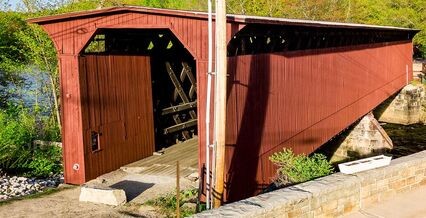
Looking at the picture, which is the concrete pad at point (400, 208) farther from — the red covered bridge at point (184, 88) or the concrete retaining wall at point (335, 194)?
the red covered bridge at point (184, 88)

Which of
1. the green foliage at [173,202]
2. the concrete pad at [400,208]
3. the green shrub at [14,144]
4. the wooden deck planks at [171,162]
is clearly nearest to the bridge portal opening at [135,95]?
the wooden deck planks at [171,162]

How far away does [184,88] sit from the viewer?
698 inches

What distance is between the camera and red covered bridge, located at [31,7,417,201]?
34.6ft

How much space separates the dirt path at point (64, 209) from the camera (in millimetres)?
9281

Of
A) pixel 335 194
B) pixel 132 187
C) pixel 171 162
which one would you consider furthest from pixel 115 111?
pixel 335 194

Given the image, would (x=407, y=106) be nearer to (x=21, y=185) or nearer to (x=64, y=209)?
(x=21, y=185)

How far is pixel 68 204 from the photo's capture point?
33.0 ft

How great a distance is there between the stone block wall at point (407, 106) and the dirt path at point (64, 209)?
27.4m

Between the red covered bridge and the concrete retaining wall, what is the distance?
3.32 meters

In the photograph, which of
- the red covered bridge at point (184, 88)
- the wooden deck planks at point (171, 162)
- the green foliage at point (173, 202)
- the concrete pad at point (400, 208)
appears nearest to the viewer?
the concrete pad at point (400, 208)

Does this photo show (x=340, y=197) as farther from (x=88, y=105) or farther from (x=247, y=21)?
(x=88, y=105)

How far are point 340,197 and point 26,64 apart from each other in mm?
21368

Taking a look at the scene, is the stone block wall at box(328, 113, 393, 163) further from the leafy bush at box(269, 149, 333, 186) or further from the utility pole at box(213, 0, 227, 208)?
the utility pole at box(213, 0, 227, 208)

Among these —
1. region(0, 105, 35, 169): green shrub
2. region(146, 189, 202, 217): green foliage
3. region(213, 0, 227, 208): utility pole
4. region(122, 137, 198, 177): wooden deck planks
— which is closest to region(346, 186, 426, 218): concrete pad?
region(213, 0, 227, 208): utility pole
